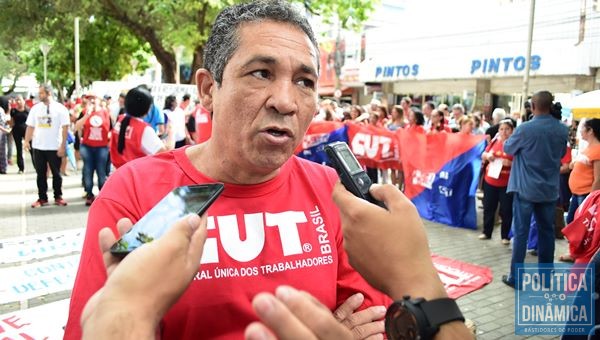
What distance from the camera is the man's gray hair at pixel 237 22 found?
1763mm

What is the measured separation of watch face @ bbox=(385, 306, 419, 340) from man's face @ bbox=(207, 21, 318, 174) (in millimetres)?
714

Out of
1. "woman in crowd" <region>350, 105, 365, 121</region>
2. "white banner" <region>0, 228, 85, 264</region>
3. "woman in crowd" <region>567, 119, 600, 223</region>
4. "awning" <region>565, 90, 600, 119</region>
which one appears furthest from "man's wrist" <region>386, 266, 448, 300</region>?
"woman in crowd" <region>350, 105, 365, 121</region>

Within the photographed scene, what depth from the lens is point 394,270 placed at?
119 cm

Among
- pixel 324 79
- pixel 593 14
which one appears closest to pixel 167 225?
pixel 593 14

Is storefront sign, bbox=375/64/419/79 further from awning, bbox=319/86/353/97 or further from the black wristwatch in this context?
the black wristwatch

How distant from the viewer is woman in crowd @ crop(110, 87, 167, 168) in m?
6.69

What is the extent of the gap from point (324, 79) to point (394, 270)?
33437 millimetres

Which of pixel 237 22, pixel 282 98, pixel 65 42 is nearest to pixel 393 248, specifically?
pixel 282 98

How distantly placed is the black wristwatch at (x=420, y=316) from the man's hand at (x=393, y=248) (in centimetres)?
2

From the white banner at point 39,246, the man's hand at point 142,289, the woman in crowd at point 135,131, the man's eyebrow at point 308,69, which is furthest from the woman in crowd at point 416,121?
the man's hand at point 142,289

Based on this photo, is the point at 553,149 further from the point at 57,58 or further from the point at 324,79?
the point at 57,58

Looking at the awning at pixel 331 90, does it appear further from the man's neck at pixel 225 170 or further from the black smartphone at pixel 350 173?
the black smartphone at pixel 350 173

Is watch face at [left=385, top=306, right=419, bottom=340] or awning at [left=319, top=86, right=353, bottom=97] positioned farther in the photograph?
awning at [left=319, top=86, right=353, bottom=97]

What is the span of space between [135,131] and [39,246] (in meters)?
1.88
